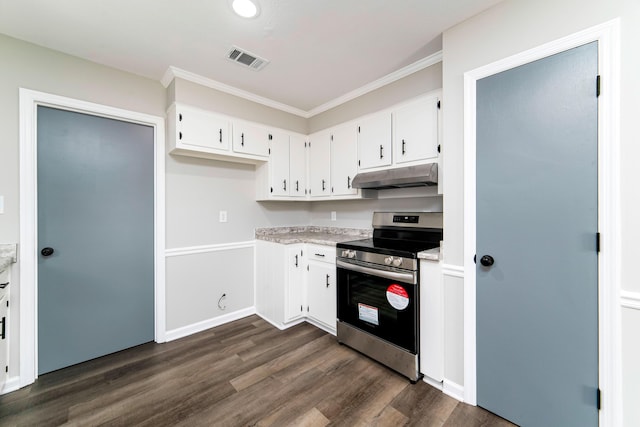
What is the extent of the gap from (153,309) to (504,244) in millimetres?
3059

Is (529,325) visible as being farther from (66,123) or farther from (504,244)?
(66,123)

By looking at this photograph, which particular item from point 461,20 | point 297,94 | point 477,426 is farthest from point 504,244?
point 297,94

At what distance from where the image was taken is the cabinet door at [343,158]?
9.07 ft

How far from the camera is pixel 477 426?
1521 millimetres

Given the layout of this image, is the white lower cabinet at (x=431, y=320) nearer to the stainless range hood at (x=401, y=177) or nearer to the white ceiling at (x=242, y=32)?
the stainless range hood at (x=401, y=177)

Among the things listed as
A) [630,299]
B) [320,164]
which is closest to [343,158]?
[320,164]

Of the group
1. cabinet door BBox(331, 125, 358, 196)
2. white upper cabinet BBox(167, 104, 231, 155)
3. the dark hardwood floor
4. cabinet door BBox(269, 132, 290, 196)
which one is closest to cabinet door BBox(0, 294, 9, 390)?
the dark hardwood floor

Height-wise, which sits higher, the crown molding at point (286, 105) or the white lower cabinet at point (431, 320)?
the crown molding at point (286, 105)

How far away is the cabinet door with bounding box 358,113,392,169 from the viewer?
2451 mm

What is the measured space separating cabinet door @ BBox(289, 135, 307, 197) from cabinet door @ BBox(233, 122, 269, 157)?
0.36 meters

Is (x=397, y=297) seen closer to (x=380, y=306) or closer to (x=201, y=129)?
(x=380, y=306)

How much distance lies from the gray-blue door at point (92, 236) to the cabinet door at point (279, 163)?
121 cm

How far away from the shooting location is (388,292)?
2016 millimetres

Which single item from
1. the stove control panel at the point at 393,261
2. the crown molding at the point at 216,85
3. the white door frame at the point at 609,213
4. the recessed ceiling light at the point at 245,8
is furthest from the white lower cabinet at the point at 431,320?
the crown molding at the point at 216,85
